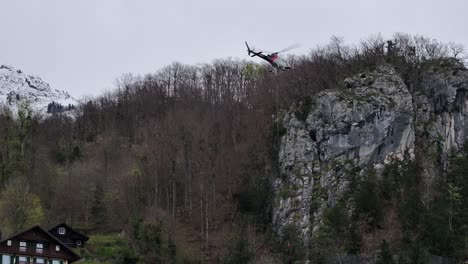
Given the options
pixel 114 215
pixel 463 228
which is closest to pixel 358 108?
pixel 463 228

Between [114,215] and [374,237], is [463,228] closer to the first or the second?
[374,237]

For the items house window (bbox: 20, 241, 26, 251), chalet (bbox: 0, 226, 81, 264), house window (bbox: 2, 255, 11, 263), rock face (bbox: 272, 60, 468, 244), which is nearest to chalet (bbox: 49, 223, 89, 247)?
chalet (bbox: 0, 226, 81, 264)

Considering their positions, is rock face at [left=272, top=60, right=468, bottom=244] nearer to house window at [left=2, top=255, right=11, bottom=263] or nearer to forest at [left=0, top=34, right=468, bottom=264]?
forest at [left=0, top=34, right=468, bottom=264]

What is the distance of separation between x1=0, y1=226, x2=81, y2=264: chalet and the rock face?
2036 centimetres

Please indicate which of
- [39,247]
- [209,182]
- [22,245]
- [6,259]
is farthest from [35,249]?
[209,182]

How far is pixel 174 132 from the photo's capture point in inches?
3221

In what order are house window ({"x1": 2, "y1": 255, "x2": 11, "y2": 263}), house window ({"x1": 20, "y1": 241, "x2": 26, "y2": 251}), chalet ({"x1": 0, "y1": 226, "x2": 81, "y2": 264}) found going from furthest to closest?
house window ({"x1": 20, "y1": 241, "x2": 26, "y2": 251}) < chalet ({"x1": 0, "y1": 226, "x2": 81, "y2": 264}) < house window ({"x1": 2, "y1": 255, "x2": 11, "y2": 263})

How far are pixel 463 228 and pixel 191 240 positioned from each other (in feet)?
84.5

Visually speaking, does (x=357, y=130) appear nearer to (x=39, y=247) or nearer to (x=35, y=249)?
(x=39, y=247)

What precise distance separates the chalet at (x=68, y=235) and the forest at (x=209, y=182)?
2035 millimetres

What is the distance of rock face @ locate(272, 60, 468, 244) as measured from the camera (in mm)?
69062

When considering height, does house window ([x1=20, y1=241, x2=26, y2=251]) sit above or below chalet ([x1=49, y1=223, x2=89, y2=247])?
below

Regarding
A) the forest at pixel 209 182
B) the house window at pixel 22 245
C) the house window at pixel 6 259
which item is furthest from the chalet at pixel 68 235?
the house window at pixel 6 259

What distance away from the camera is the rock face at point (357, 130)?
69.1 metres
